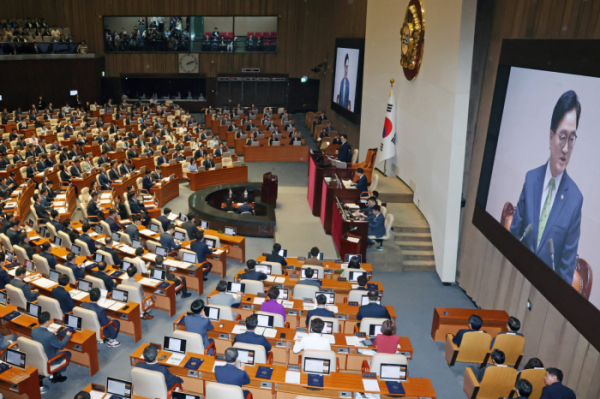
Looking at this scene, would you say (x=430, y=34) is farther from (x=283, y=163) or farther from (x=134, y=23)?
(x=134, y=23)

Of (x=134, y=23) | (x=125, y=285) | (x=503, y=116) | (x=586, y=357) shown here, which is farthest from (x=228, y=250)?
(x=134, y=23)

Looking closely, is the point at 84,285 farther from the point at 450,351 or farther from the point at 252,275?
the point at 450,351

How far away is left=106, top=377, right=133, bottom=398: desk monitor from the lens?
5.82m

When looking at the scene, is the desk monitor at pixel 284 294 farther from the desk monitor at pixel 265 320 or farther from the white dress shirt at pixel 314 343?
the white dress shirt at pixel 314 343

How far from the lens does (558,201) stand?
7.02 metres

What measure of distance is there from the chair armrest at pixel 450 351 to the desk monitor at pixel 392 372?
76.2 inches

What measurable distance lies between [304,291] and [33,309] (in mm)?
4442

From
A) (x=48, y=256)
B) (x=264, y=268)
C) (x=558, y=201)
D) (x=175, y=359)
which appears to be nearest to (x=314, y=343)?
(x=175, y=359)

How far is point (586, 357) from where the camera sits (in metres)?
6.40

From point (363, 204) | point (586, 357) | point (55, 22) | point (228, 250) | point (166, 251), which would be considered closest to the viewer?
point (586, 357)

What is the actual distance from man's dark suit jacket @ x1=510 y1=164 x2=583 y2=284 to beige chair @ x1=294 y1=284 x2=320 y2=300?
3615mm

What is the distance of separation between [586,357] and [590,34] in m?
4.30

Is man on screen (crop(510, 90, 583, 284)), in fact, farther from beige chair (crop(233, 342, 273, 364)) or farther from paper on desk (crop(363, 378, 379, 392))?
beige chair (crop(233, 342, 273, 364))

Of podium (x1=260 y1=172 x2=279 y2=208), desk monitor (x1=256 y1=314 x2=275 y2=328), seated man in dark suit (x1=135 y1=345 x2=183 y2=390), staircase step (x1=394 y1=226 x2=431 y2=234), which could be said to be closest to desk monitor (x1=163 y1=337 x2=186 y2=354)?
seated man in dark suit (x1=135 y1=345 x2=183 y2=390)
